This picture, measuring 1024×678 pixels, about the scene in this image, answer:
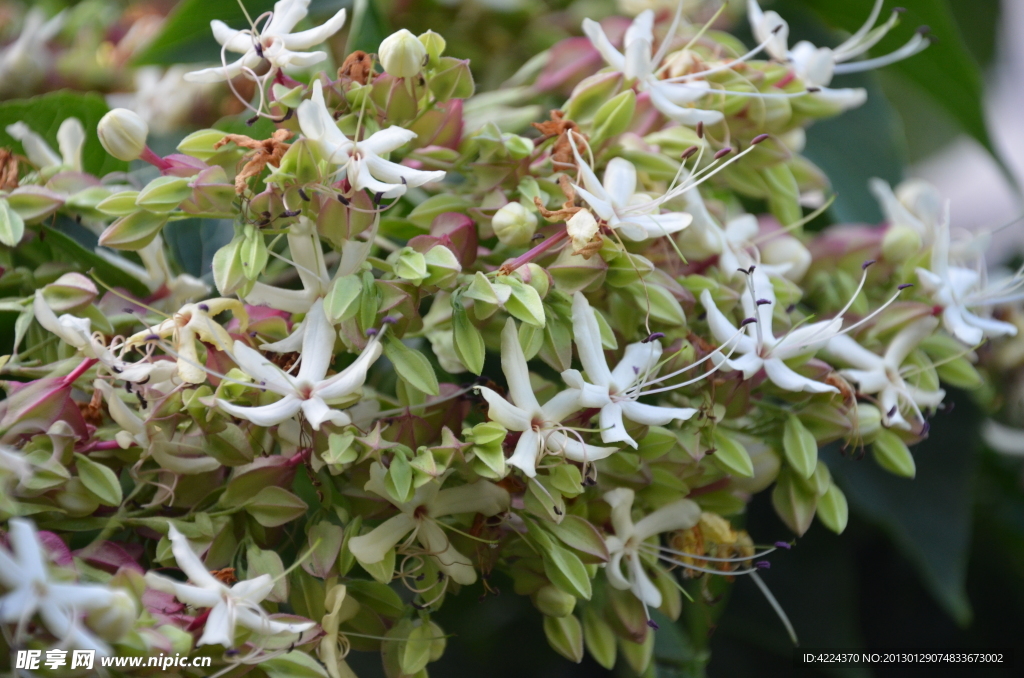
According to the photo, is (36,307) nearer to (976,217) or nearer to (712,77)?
(712,77)

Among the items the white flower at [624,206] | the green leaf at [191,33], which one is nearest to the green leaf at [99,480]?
the white flower at [624,206]

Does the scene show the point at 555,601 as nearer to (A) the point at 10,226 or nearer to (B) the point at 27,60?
(A) the point at 10,226

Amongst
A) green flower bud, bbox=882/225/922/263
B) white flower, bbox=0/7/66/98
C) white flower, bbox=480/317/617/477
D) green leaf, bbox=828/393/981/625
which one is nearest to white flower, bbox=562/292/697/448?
white flower, bbox=480/317/617/477

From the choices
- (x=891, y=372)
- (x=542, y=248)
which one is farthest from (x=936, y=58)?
(x=542, y=248)

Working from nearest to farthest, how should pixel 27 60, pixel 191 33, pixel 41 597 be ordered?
1. pixel 41 597
2. pixel 191 33
3. pixel 27 60

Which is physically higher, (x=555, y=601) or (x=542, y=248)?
(x=542, y=248)

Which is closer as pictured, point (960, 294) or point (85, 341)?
point (85, 341)
